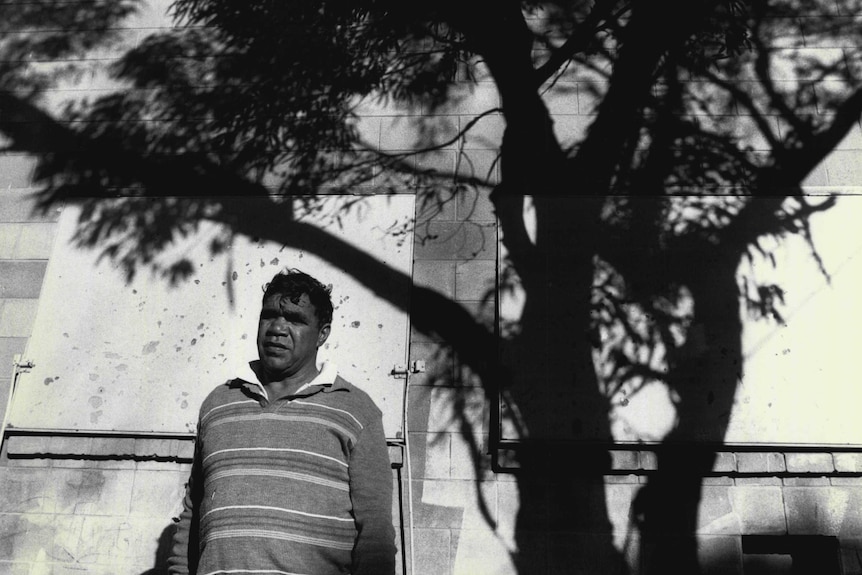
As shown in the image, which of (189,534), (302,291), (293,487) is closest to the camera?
(293,487)

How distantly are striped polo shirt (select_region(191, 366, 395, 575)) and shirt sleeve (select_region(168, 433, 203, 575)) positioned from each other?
73 millimetres

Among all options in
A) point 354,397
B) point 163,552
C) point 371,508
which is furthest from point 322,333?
point 163,552

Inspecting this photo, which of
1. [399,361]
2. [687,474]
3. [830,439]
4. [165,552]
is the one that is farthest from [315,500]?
[830,439]

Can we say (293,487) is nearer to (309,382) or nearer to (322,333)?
(309,382)

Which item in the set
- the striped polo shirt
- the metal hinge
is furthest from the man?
the metal hinge

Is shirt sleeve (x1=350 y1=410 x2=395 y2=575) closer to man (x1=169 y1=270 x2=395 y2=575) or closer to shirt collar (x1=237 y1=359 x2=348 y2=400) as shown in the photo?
man (x1=169 y1=270 x2=395 y2=575)

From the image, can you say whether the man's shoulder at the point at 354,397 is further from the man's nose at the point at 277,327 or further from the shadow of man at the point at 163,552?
the shadow of man at the point at 163,552

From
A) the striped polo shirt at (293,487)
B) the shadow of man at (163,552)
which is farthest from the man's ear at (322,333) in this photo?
the shadow of man at (163,552)

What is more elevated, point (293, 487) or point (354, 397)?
point (354, 397)

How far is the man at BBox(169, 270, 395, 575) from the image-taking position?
9.39 feet

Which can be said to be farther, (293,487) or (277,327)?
(277,327)

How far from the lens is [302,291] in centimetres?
339

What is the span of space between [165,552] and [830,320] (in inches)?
195

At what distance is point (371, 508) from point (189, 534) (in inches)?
36.2
